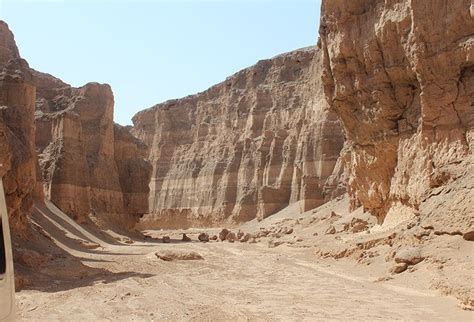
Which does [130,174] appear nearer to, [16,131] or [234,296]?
[16,131]

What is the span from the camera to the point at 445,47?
64.0 feet

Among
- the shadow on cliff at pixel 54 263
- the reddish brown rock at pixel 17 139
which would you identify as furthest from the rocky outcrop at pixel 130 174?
the reddish brown rock at pixel 17 139

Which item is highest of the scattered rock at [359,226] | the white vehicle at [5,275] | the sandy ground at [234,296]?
the white vehicle at [5,275]

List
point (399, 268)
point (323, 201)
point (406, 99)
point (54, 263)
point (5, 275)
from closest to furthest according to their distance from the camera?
point (5, 275) < point (399, 268) < point (54, 263) < point (406, 99) < point (323, 201)

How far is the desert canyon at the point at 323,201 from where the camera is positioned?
12398 millimetres

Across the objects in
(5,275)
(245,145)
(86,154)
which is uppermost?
(245,145)

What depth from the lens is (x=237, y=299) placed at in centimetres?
1270

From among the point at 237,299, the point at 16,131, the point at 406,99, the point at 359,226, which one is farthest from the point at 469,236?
the point at 16,131

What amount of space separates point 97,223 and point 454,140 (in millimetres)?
27867

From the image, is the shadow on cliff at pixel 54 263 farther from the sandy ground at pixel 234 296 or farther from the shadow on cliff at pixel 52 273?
the sandy ground at pixel 234 296

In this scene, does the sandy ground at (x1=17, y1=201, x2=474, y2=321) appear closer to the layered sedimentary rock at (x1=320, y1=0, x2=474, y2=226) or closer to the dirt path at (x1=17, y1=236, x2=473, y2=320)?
the dirt path at (x1=17, y1=236, x2=473, y2=320)

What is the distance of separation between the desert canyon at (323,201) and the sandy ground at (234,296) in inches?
2.6

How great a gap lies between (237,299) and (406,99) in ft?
46.1

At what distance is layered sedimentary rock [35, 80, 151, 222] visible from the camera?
36.9 metres
